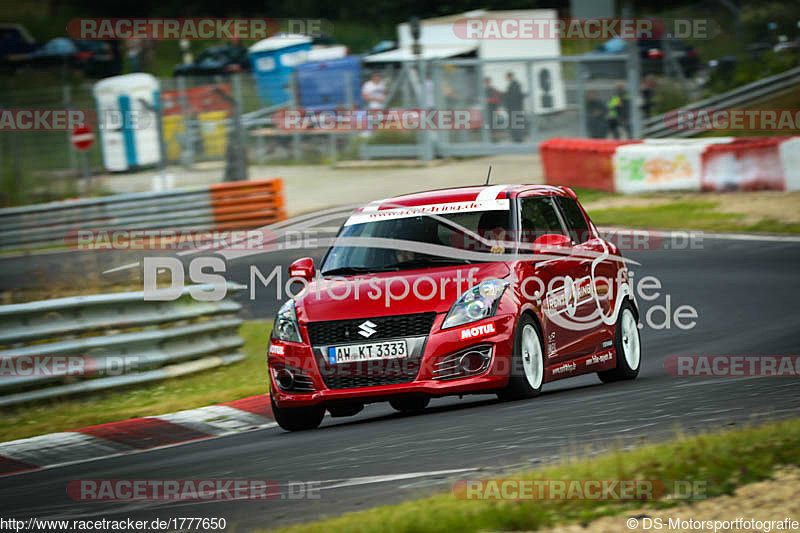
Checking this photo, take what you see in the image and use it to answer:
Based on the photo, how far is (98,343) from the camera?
10930 mm

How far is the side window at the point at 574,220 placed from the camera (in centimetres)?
1028

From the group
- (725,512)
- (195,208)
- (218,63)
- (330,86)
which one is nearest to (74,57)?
(218,63)

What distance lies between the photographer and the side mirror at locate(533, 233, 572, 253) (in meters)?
9.20

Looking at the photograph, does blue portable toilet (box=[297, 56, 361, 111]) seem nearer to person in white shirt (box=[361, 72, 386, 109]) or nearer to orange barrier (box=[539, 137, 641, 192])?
person in white shirt (box=[361, 72, 386, 109])

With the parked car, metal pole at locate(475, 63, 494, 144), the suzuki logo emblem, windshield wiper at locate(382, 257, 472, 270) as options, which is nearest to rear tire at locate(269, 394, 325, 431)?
the suzuki logo emblem

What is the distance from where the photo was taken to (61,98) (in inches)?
1121

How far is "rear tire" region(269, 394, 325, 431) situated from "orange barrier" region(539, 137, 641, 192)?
1688cm

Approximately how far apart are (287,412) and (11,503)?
101 inches

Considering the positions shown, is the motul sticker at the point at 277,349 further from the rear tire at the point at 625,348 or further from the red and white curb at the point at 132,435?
the rear tire at the point at 625,348

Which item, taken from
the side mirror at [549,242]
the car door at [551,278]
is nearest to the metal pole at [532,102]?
the car door at [551,278]

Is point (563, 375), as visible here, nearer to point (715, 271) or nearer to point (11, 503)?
point (11, 503)

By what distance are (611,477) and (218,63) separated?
1877 inches

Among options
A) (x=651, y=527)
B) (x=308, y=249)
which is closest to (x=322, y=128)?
(x=308, y=249)

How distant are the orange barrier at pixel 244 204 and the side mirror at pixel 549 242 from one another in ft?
50.6
